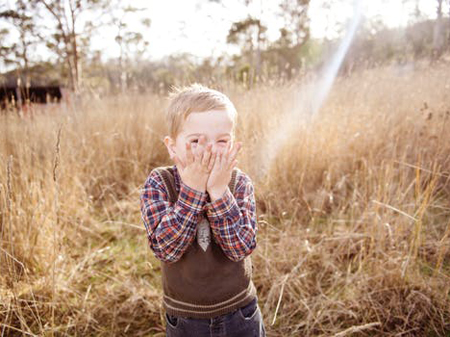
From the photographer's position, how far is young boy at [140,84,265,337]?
0.81m

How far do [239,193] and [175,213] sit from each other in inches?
9.7

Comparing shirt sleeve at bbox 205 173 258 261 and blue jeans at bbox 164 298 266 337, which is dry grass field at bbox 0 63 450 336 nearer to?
blue jeans at bbox 164 298 266 337

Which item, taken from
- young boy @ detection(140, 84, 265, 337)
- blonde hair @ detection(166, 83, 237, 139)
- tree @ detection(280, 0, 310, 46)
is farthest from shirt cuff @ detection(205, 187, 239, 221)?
tree @ detection(280, 0, 310, 46)

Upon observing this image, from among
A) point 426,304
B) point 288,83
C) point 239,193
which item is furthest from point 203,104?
point 288,83

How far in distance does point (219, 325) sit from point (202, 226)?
0.99 feet

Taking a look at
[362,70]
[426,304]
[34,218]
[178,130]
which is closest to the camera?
[178,130]

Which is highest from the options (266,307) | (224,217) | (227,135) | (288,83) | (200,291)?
(288,83)

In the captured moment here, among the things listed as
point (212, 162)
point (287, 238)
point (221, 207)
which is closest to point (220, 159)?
point (212, 162)

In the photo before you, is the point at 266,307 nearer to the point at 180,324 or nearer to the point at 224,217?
the point at 180,324

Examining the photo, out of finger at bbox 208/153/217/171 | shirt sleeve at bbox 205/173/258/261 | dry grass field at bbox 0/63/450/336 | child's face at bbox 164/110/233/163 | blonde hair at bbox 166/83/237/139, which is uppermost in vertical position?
blonde hair at bbox 166/83/237/139

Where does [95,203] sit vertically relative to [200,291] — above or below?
below

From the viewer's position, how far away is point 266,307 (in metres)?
1.45

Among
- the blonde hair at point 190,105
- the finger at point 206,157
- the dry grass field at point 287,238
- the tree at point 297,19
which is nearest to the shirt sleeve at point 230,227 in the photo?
the finger at point 206,157

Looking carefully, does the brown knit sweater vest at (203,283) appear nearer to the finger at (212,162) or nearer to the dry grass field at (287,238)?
the finger at (212,162)
